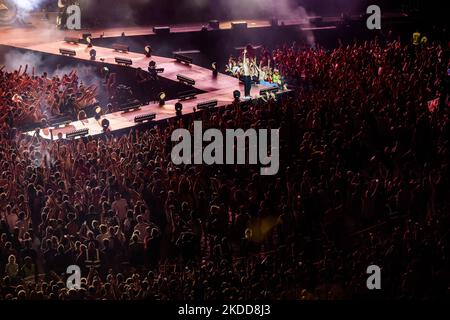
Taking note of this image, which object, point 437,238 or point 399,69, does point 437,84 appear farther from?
point 437,238

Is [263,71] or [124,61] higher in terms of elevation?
[124,61]

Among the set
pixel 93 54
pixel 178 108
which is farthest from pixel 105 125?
pixel 93 54

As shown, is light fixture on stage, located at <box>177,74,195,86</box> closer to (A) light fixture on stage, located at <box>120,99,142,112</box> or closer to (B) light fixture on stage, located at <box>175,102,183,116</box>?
(A) light fixture on stage, located at <box>120,99,142,112</box>

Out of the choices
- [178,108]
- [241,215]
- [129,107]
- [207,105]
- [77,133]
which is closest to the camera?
[241,215]

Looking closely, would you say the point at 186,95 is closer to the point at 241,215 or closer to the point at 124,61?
the point at 124,61

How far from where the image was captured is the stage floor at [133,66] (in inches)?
562

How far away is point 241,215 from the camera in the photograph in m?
8.87

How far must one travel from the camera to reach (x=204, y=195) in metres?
9.59

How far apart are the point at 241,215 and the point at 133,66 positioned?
11.3 metres

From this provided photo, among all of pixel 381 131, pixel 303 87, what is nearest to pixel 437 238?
pixel 381 131

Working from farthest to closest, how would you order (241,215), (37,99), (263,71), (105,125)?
(263,71) < (37,99) < (105,125) < (241,215)

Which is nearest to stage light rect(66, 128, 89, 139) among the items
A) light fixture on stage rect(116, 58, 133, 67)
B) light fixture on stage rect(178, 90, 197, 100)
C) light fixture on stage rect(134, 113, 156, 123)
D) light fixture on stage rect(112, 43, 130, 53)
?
light fixture on stage rect(134, 113, 156, 123)

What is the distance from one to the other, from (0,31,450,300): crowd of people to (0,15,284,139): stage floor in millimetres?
2190

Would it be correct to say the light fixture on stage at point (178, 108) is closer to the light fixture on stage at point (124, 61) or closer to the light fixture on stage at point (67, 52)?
the light fixture on stage at point (124, 61)
